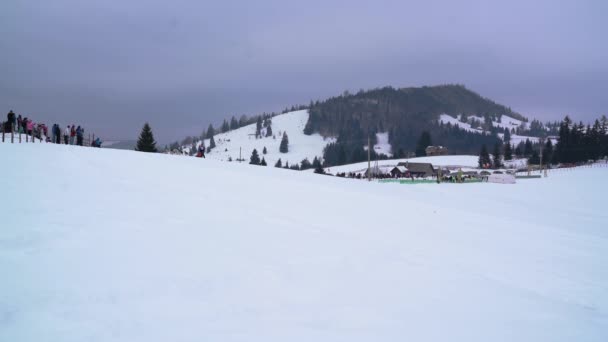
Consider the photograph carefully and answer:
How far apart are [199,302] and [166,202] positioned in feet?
17.1

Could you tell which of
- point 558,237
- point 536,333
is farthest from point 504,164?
point 536,333

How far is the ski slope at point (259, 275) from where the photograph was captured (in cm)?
439

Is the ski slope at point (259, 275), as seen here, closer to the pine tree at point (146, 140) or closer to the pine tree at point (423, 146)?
the pine tree at point (146, 140)

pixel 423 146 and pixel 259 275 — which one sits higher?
pixel 423 146

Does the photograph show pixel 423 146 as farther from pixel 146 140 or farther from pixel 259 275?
pixel 259 275

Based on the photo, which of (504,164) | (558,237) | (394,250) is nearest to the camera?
(394,250)

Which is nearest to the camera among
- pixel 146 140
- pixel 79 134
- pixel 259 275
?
pixel 259 275

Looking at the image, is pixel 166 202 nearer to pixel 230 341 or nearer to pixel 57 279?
pixel 57 279

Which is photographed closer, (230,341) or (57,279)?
(230,341)

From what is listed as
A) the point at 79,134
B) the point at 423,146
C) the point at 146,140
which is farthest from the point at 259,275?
the point at 423,146

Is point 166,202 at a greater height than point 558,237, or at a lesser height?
greater

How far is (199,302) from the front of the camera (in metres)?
4.79

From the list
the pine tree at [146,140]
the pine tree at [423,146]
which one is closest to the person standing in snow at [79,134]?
the pine tree at [146,140]

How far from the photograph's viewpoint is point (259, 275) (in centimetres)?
568
